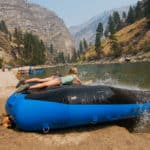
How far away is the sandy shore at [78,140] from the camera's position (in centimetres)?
1008

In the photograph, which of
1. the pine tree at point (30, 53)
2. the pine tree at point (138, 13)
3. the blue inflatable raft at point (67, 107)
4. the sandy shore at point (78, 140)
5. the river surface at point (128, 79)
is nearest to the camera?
the sandy shore at point (78, 140)

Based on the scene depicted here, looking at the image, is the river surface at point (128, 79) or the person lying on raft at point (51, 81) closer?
the person lying on raft at point (51, 81)

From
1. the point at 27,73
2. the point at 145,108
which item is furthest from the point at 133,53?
the point at 145,108

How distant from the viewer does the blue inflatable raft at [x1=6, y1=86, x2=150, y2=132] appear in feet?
36.6

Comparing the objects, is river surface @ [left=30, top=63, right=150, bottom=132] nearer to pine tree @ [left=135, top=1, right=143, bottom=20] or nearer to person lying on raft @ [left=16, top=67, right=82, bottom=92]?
person lying on raft @ [left=16, top=67, right=82, bottom=92]

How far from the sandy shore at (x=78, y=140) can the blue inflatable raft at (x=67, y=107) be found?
14.3 inches

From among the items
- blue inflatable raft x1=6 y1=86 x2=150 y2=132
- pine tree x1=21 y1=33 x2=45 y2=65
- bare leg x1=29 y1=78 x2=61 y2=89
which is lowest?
pine tree x1=21 y1=33 x2=45 y2=65

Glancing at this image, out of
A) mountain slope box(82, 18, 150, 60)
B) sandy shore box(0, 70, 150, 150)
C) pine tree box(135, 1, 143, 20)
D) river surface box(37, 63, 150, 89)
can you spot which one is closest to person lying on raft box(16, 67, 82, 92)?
sandy shore box(0, 70, 150, 150)

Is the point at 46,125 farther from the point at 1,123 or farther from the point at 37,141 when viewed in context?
the point at 1,123

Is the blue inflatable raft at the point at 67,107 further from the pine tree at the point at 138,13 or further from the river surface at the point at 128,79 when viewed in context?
the pine tree at the point at 138,13

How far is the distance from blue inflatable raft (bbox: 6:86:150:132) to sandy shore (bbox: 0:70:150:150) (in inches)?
14.3

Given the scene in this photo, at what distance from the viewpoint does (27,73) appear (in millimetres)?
68312

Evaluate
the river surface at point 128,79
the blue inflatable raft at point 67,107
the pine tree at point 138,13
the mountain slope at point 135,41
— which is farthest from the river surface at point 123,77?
the pine tree at point 138,13

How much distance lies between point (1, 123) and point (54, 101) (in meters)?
2.74
